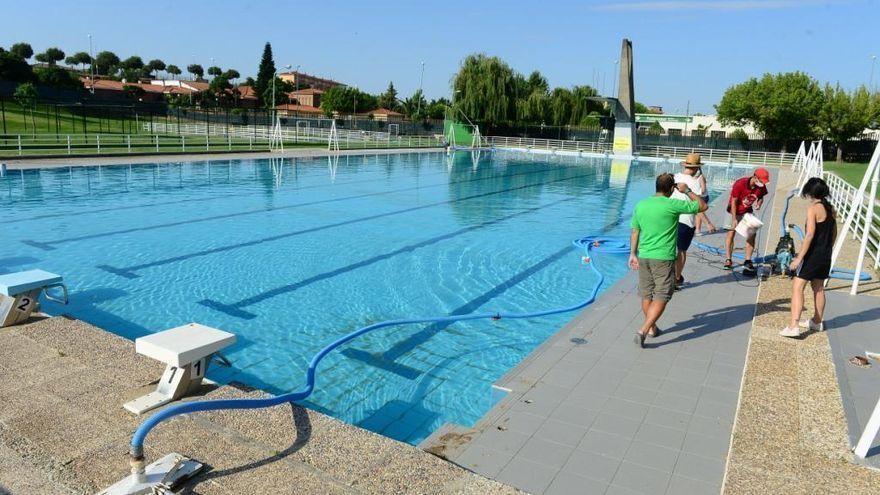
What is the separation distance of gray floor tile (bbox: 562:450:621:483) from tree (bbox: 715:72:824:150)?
50.4m

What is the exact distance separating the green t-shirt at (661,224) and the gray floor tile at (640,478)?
223cm

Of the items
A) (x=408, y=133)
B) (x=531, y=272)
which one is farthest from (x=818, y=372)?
(x=408, y=133)

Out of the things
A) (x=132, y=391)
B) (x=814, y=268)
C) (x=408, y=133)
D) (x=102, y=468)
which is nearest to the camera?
(x=102, y=468)

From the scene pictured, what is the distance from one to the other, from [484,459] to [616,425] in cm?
103

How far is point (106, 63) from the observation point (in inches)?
4978

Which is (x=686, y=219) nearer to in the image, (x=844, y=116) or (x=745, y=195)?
(x=745, y=195)

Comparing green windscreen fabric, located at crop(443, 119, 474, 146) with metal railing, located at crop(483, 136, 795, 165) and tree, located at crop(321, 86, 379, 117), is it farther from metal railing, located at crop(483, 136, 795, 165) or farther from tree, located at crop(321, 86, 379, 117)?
tree, located at crop(321, 86, 379, 117)

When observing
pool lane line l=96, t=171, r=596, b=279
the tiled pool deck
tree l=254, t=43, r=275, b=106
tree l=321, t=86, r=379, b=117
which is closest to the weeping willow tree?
tree l=321, t=86, r=379, b=117

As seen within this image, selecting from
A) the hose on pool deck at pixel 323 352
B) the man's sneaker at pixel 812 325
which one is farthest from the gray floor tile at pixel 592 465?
the man's sneaker at pixel 812 325

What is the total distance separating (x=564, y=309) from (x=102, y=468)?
205 inches

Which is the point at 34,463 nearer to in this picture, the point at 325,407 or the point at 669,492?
the point at 325,407

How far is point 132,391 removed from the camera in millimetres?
3936

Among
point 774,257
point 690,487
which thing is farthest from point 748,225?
point 690,487

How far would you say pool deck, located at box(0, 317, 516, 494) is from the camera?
2.99 metres
